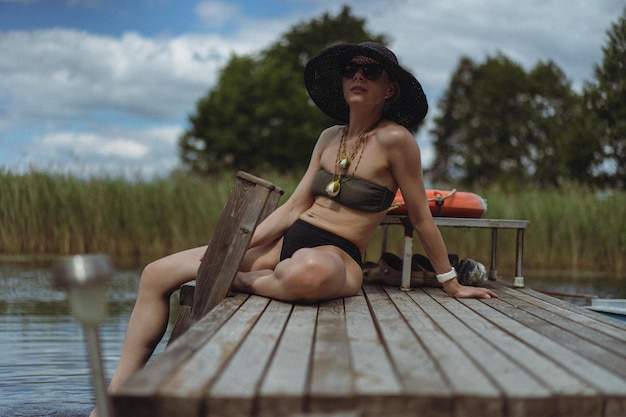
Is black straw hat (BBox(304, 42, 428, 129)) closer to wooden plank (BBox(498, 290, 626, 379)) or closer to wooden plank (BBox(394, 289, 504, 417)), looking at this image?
wooden plank (BBox(498, 290, 626, 379))

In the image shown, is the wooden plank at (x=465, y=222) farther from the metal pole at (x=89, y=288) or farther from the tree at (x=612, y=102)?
the tree at (x=612, y=102)

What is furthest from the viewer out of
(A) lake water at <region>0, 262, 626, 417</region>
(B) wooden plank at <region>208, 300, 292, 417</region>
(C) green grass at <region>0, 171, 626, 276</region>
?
(C) green grass at <region>0, 171, 626, 276</region>

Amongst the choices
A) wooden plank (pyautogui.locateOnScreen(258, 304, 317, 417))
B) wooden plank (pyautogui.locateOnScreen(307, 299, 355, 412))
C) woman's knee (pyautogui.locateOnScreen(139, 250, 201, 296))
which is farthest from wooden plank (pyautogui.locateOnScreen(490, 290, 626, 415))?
woman's knee (pyautogui.locateOnScreen(139, 250, 201, 296))

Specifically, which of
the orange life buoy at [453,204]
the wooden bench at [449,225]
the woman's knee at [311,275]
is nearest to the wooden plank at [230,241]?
the woman's knee at [311,275]

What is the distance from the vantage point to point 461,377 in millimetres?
1907

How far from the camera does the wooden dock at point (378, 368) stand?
1721 mm

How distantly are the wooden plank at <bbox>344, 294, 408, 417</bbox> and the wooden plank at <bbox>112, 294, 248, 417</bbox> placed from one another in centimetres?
45

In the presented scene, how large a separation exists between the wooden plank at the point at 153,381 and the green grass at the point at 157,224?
722 cm

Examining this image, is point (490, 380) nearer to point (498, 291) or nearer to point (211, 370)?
point (211, 370)

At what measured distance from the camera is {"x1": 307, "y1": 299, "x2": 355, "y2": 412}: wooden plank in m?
1.72

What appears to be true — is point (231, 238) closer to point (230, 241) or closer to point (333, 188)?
point (230, 241)

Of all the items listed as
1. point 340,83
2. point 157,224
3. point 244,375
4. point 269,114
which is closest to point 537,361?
point 244,375

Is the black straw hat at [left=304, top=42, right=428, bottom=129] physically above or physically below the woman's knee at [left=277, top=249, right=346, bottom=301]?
above

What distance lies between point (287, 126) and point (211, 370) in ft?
103
